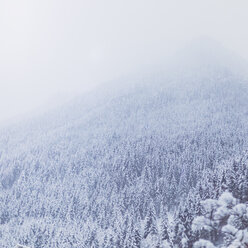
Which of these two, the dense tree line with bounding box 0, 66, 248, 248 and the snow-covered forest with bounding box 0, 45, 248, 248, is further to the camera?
the dense tree line with bounding box 0, 66, 248, 248

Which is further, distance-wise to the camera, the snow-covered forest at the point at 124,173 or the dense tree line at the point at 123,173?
the dense tree line at the point at 123,173

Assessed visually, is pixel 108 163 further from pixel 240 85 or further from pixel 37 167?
pixel 240 85

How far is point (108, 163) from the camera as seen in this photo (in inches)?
4190

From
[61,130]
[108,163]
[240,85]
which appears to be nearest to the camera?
[108,163]

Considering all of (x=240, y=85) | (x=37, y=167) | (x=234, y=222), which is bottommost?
(x=240, y=85)

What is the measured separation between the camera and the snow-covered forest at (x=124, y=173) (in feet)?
210

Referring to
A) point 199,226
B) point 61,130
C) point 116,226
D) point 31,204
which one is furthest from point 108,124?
point 199,226

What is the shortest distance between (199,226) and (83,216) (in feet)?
265

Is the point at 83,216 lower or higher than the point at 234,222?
lower

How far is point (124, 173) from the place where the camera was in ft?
317

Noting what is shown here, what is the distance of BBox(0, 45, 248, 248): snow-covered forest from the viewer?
64.1 meters

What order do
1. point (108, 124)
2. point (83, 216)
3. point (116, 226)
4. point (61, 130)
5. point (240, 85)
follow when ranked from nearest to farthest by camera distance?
point (116, 226) → point (83, 216) → point (108, 124) → point (61, 130) → point (240, 85)

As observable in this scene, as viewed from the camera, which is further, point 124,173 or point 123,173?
point 123,173

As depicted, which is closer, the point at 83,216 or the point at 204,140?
the point at 83,216
